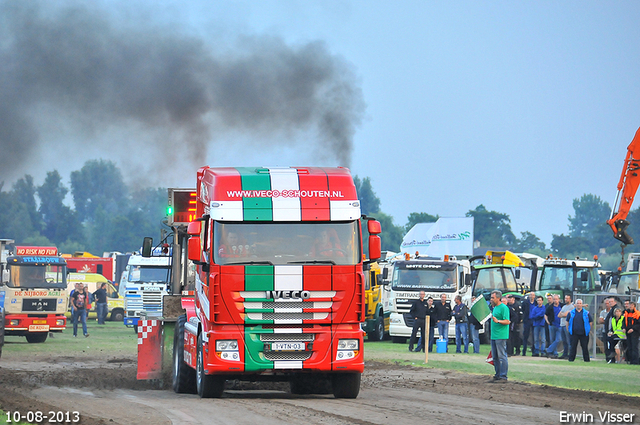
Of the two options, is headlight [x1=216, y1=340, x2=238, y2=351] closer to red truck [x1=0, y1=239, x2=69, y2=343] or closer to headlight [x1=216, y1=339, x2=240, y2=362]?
headlight [x1=216, y1=339, x2=240, y2=362]

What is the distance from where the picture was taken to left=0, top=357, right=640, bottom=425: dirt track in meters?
13.3

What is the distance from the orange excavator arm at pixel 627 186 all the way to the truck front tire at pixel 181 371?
2137cm

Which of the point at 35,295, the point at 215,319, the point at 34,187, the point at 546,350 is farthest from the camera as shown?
the point at 34,187

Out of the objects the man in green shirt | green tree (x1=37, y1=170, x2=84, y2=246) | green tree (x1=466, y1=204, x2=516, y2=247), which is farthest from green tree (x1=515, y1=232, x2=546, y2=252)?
the man in green shirt

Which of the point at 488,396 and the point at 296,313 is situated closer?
the point at 296,313

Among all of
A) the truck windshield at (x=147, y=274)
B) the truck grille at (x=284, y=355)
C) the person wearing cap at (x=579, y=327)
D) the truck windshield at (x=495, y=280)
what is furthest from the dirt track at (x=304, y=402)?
the truck windshield at (x=147, y=274)

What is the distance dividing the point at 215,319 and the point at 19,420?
10.8 feet

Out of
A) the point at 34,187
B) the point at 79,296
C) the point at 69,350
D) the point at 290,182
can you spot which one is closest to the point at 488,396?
the point at 290,182

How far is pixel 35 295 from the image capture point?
33.4 m

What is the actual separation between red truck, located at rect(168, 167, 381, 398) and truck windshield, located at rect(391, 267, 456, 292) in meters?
18.9

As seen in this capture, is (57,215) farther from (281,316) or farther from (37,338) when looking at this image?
(281,316)

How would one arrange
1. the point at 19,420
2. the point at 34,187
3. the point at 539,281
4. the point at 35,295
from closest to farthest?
1. the point at 19,420
2. the point at 35,295
3. the point at 539,281
4. the point at 34,187

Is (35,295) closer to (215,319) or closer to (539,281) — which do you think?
(539,281)

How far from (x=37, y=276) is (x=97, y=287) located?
16769 mm
